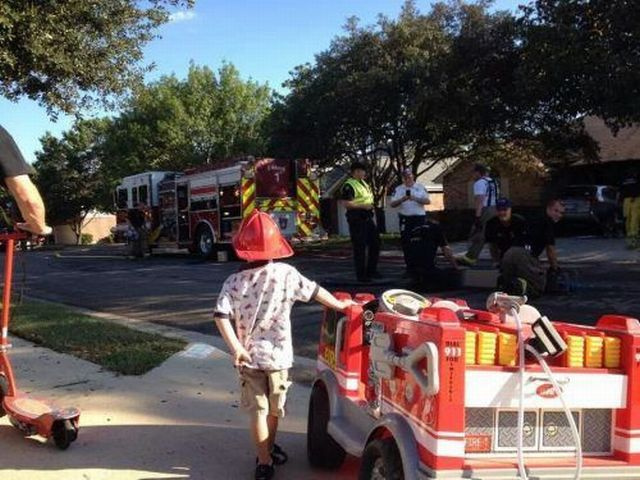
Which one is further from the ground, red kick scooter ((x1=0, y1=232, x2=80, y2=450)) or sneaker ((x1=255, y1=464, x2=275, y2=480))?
red kick scooter ((x1=0, y1=232, x2=80, y2=450))

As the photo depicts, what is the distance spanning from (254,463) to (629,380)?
224 cm

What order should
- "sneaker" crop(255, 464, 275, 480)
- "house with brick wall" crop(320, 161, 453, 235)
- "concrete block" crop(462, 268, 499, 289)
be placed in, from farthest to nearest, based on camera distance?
1. "house with brick wall" crop(320, 161, 453, 235)
2. "concrete block" crop(462, 268, 499, 289)
3. "sneaker" crop(255, 464, 275, 480)

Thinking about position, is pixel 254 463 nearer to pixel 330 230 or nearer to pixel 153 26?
pixel 153 26

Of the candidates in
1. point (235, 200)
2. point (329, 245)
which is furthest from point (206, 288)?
point (329, 245)

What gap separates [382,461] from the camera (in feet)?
10.5

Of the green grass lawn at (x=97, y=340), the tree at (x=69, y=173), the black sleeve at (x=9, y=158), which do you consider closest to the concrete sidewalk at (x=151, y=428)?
the green grass lawn at (x=97, y=340)

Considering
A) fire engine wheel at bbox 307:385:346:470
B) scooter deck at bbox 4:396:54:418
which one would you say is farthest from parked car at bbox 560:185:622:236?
scooter deck at bbox 4:396:54:418

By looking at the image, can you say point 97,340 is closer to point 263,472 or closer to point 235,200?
point 263,472

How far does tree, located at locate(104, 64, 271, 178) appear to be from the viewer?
132 ft

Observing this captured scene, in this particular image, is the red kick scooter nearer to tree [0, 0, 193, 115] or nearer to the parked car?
tree [0, 0, 193, 115]

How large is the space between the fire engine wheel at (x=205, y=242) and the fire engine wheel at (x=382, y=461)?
18.3m

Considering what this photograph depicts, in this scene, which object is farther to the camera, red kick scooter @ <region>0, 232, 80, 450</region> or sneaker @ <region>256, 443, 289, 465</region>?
red kick scooter @ <region>0, 232, 80, 450</region>

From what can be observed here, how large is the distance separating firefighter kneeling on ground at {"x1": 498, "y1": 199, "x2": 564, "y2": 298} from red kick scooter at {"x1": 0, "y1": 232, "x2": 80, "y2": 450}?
5555mm

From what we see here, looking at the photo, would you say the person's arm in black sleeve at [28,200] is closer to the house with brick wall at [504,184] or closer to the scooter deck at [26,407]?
the scooter deck at [26,407]
